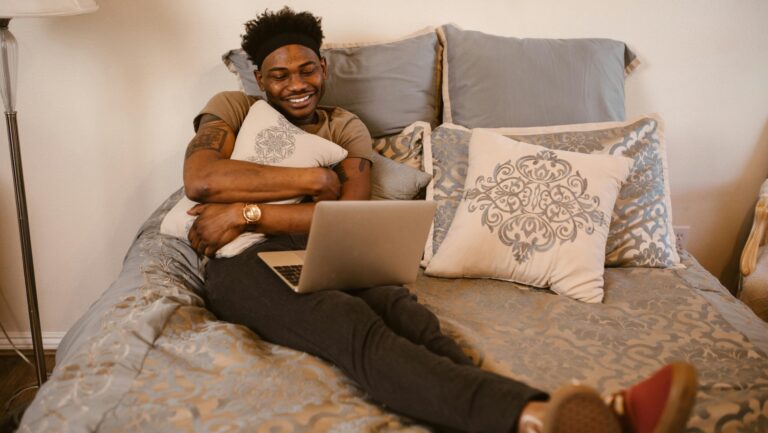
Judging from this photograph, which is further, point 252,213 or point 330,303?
point 252,213

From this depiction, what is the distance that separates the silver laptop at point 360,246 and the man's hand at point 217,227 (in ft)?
0.54

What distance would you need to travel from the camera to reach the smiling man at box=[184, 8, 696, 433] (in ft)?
2.82

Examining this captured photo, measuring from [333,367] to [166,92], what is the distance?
1.37 metres

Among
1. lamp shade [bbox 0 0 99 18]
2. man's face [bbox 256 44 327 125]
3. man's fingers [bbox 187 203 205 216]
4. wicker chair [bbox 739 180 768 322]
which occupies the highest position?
lamp shade [bbox 0 0 99 18]

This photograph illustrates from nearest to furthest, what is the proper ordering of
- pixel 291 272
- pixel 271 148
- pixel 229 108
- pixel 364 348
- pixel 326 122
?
pixel 364 348 → pixel 291 272 → pixel 271 148 → pixel 229 108 → pixel 326 122

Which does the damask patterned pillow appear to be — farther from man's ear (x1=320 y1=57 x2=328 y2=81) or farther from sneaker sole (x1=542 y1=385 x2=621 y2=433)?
sneaker sole (x1=542 y1=385 x2=621 y2=433)

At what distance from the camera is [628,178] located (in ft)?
5.95

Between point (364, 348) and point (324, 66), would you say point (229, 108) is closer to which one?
point (324, 66)

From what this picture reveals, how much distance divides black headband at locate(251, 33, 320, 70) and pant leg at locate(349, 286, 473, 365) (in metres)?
0.80

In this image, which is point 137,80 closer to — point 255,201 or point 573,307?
point 255,201

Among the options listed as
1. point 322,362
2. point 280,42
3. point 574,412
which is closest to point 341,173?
point 280,42

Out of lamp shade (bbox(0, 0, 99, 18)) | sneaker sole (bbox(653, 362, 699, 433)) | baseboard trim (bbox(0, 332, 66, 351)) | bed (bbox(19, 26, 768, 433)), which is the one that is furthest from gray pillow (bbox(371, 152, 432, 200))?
baseboard trim (bbox(0, 332, 66, 351))

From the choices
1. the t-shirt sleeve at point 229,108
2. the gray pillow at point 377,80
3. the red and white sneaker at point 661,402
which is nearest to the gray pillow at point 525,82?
the gray pillow at point 377,80

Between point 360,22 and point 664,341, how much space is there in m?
1.44
